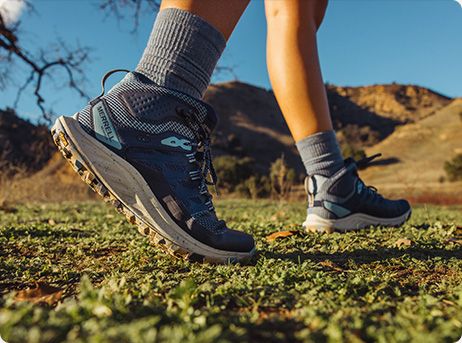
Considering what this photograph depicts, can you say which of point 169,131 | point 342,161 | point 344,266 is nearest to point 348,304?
point 344,266

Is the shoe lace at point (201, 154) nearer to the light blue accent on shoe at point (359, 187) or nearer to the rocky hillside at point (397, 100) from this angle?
the light blue accent on shoe at point (359, 187)

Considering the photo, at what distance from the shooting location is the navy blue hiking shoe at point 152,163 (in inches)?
56.1

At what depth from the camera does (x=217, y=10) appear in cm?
162

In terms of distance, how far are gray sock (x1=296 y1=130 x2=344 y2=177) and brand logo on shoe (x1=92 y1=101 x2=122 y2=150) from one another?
1.16 meters

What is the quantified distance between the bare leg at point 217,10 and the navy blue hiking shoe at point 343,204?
3.46 feet

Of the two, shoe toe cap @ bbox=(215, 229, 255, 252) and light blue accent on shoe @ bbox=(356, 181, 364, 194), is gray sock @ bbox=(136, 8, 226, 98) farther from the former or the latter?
light blue accent on shoe @ bbox=(356, 181, 364, 194)

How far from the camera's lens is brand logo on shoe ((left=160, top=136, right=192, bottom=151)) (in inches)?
60.3

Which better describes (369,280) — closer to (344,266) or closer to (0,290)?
(344,266)

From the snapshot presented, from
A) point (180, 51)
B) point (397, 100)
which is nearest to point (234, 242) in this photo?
point (180, 51)

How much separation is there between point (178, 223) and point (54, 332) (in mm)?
700


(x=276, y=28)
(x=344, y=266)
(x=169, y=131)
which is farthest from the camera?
(x=276, y=28)

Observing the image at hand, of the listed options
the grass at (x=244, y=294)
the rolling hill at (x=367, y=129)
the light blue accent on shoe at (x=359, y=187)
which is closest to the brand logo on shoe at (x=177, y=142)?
the grass at (x=244, y=294)

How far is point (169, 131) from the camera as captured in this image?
1.54 meters

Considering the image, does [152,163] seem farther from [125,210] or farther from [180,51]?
[180,51]
